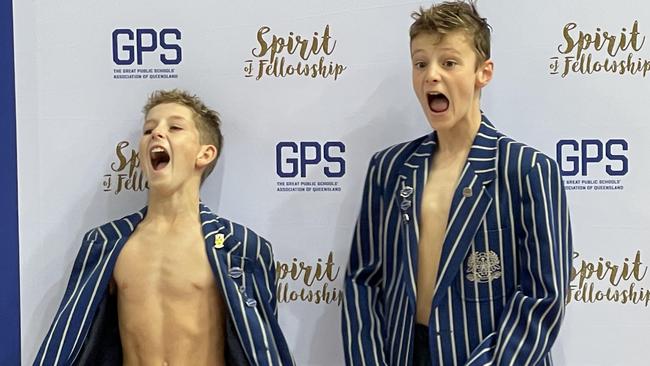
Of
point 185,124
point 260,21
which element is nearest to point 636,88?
point 260,21

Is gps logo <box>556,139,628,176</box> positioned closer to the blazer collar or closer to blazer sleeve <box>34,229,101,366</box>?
the blazer collar

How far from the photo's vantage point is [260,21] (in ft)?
5.65

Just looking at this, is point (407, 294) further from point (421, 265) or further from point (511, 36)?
point (511, 36)

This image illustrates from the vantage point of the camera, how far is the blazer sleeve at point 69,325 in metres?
1.53

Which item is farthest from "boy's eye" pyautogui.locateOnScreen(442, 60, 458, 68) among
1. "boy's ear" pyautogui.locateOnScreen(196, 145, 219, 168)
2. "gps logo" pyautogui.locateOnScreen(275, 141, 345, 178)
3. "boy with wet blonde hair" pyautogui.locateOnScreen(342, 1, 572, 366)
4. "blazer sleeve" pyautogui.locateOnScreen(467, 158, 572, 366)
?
"boy's ear" pyautogui.locateOnScreen(196, 145, 219, 168)

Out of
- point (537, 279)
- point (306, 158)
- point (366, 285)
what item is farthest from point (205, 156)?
point (537, 279)

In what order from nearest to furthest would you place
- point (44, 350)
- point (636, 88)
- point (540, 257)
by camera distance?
1. point (540, 257)
2. point (44, 350)
3. point (636, 88)

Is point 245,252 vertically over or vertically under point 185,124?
under

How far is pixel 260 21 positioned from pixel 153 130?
1.12 ft

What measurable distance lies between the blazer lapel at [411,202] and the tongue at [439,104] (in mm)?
91

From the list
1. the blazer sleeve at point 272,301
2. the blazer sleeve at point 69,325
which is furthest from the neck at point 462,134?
the blazer sleeve at point 69,325

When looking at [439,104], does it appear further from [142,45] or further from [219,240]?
[142,45]

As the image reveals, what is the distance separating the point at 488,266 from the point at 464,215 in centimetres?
10

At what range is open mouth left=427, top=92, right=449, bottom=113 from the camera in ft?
4.86
